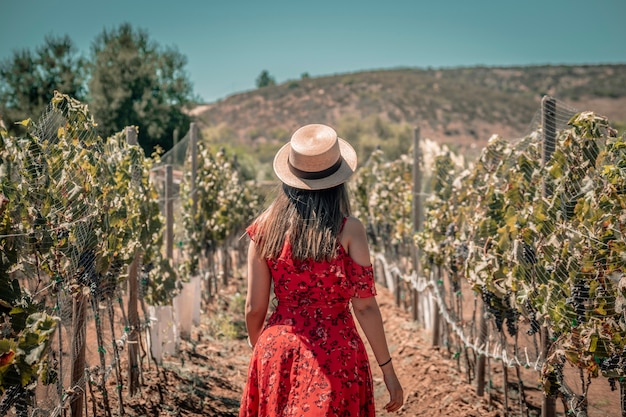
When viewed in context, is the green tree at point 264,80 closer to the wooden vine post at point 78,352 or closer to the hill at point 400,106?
the hill at point 400,106

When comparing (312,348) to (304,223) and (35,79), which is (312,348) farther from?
(35,79)

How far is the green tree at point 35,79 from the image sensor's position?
28.2 meters

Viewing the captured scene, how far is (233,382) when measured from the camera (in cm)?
696

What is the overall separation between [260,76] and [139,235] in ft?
271

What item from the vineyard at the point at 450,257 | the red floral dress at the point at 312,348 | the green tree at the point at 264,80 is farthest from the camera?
the green tree at the point at 264,80

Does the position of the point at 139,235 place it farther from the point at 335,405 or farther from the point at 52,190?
the point at 335,405

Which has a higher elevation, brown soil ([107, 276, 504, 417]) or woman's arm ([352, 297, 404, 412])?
woman's arm ([352, 297, 404, 412])

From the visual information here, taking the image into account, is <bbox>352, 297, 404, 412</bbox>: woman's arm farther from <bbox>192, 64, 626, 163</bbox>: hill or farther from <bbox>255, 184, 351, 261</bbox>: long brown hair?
<bbox>192, 64, 626, 163</bbox>: hill

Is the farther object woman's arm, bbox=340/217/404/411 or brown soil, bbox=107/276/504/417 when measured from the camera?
brown soil, bbox=107/276/504/417

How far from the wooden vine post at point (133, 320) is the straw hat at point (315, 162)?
10.2 ft

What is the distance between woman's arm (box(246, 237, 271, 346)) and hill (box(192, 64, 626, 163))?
4436cm

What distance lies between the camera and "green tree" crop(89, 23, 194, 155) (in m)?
30.0

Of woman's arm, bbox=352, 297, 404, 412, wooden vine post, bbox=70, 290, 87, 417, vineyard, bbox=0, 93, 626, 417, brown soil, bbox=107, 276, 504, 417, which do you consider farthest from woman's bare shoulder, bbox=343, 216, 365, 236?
brown soil, bbox=107, 276, 504, 417

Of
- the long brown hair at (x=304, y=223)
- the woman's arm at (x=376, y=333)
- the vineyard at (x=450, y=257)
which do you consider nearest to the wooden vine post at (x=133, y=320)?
the vineyard at (x=450, y=257)
